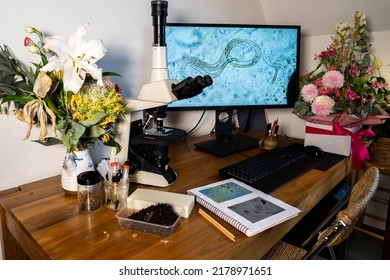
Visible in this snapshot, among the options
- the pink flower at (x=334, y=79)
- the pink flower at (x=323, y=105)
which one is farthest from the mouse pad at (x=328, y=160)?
the pink flower at (x=334, y=79)

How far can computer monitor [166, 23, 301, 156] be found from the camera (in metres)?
1.25

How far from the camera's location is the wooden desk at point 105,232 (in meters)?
0.65

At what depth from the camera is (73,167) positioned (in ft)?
2.96

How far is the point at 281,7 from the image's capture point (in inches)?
67.2

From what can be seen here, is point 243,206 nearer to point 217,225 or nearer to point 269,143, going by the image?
point 217,225

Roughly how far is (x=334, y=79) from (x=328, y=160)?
1.04 ft

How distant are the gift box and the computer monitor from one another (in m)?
0.18

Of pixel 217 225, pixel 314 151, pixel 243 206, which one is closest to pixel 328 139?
pixel 314 151

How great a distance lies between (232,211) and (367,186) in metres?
0.38

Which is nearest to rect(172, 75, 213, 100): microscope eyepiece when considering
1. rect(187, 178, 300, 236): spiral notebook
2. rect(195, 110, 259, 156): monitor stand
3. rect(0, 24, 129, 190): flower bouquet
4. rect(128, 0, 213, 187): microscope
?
rect(128, 0, 213, 187): microscope

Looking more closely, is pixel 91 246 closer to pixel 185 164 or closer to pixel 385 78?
pixel 185 164

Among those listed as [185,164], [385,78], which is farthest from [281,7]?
[185,164]

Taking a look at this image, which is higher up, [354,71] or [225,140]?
[354,71]

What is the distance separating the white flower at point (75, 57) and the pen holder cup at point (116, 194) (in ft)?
0.87
